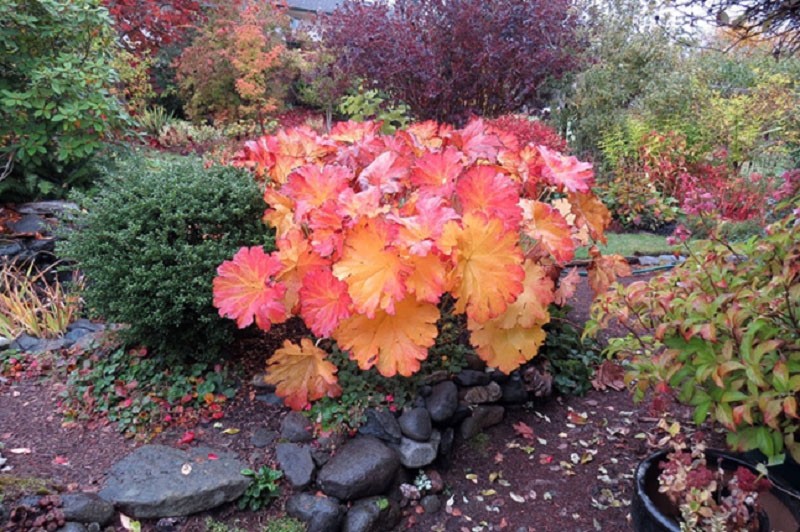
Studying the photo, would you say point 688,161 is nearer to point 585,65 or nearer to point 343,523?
point 585,65

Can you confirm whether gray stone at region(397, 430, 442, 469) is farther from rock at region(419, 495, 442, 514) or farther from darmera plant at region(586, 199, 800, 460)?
darmera plant at region(586, 199, 800, 460)

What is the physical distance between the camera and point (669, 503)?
2.11 meters

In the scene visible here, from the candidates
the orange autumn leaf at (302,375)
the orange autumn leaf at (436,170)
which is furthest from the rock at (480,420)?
the orange autumn leaf at (436,170)

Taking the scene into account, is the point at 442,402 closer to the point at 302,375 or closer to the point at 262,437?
the point at 302,375

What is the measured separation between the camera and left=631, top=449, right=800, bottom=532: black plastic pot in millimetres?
1959

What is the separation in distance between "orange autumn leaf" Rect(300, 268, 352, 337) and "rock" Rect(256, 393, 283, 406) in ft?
2.23

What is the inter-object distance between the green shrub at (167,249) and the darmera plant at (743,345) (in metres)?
1.82

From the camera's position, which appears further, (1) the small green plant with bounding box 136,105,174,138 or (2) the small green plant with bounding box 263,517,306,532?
(1) the small green plant with bounding box 136,105,174,138

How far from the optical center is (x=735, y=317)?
188 cm

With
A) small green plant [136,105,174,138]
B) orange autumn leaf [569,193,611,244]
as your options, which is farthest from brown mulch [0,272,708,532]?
small green plant [136,105,174,138]

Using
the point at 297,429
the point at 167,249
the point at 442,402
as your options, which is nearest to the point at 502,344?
the point at 442,402

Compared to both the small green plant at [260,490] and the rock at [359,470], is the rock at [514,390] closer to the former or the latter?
the rock at [359,470]

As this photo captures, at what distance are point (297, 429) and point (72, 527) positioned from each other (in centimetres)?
87

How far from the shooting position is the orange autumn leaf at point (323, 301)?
2238 mm
